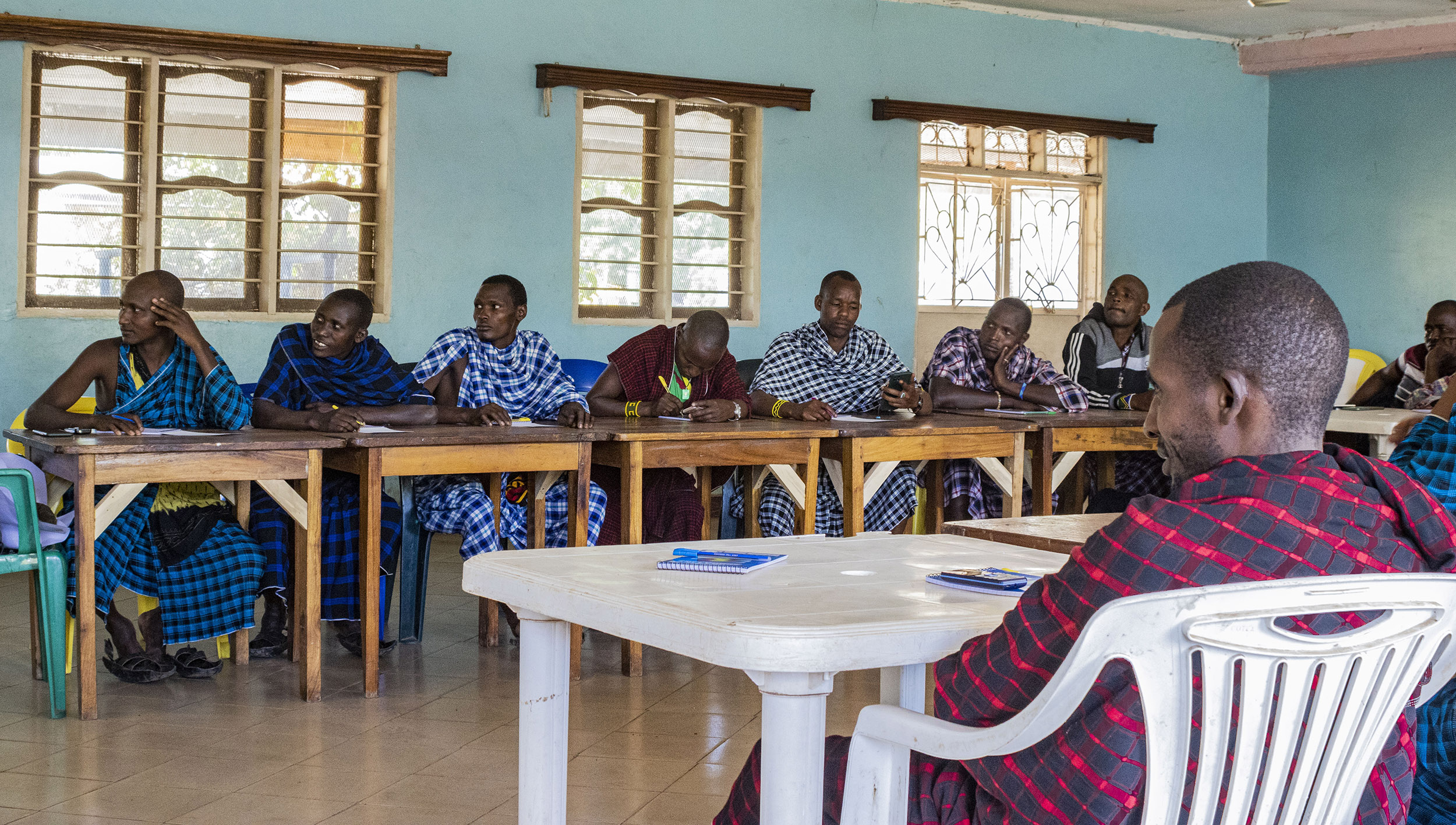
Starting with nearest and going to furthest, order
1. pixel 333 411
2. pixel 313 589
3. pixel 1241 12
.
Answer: pixel 313 589 < pixel 333 411 < pixel 1241 12

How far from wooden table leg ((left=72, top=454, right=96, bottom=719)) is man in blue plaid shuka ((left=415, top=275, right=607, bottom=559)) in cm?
121

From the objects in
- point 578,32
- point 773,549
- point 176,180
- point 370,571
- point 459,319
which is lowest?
point 370,571

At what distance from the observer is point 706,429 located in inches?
188

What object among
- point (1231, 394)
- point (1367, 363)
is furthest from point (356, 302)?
point (1367, 363)

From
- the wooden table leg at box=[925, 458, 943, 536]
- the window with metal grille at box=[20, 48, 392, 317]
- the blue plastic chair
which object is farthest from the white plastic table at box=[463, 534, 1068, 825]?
the window with metal grille at box=[20, 48, 392, 317]

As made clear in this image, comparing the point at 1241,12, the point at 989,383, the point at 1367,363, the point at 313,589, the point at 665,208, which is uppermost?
the point at 1241,12

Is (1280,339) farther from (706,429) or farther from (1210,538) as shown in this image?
(706,429)

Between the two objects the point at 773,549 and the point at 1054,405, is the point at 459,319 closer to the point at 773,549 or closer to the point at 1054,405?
the point at 1054,405

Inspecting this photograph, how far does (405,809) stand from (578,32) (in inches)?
208

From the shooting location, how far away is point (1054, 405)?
6.10 m

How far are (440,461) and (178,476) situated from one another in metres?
0.76

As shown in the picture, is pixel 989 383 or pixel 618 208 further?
pixel 618 208

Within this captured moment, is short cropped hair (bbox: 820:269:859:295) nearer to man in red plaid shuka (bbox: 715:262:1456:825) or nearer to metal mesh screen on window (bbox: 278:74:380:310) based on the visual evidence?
metal mesh screen on window (bbox: 278:74:380:310)

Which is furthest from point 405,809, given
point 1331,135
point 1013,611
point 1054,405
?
point 1331,135
